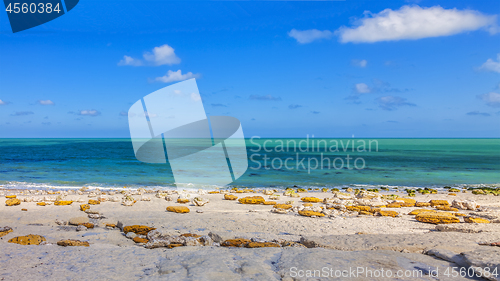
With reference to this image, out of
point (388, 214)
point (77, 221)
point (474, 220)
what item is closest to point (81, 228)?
point (77, 221)

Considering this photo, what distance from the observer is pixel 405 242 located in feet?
17.6

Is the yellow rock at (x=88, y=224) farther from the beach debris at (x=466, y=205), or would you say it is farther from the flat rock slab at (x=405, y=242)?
the beach debris at (x=466, y=205)

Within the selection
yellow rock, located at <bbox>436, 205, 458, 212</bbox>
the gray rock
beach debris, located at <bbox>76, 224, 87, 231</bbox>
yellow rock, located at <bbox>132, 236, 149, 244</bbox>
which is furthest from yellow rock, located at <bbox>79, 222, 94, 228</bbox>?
yellow rock, located at <bbox>436, 205, 458, 212</bbox>

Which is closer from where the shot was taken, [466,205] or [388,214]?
[388,214]

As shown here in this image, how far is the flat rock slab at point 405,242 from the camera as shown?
5.09 m

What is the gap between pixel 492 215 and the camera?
8.73 m

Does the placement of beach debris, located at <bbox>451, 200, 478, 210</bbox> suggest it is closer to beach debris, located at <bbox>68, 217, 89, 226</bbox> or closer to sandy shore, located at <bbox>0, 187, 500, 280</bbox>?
sandy shore, located at <bbox>0, 187, 500, 280</bbox>

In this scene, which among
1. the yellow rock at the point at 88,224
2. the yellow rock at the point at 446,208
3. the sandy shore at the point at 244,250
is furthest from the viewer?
the yellow rock at the point at 446,208

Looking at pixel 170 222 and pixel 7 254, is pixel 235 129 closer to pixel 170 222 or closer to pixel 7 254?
pixel 170 222

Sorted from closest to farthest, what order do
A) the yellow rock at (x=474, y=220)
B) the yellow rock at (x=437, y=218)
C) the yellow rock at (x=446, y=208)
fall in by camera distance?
the yellow rock at (x=474, y=220)
the yellow rock at (x=437, y=218)
the yellow rock at (x=446, y=208)

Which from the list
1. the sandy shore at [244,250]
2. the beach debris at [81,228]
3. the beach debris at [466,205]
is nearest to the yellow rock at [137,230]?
the sandy shore at [244,250]

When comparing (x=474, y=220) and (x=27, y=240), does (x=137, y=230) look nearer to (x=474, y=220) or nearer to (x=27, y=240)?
(x=27, y=240)

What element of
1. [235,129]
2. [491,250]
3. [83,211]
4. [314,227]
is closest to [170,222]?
[83,211]

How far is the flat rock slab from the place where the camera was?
16.7 feet
